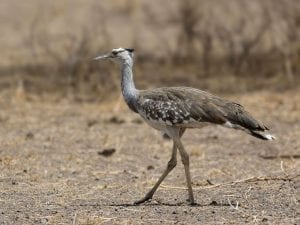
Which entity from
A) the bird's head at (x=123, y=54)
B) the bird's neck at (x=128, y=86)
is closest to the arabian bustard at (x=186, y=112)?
the bird's neck at (x=128, y=86)

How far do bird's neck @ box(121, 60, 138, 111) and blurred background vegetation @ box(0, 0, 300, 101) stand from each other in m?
6.31

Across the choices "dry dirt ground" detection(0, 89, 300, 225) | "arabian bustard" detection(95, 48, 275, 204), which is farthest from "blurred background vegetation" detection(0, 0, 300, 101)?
"arabian bustard" detection(95, 48, 275, 204)

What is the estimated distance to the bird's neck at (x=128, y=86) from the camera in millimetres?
8327

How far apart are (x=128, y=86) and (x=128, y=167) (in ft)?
6.94

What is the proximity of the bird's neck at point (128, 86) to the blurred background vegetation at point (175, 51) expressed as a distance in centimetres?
631

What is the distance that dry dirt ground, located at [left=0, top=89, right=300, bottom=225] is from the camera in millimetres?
7664

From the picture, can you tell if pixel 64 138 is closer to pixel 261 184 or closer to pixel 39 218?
pixel 261 184

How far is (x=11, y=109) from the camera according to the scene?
14.1 m

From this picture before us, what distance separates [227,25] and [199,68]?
3.22 ft

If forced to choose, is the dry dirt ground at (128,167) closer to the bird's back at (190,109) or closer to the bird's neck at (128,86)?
the bird's back at (190,109)

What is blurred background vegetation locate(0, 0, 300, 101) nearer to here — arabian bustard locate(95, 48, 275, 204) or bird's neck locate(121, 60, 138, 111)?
bird's neck locate(121, 60, 138, 111)

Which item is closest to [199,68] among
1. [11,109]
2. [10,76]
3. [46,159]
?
[10,76]

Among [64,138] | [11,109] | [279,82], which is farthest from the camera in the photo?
[279,82]

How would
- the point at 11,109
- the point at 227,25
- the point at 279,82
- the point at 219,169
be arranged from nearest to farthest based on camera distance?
the point at 219,169 → the point at 11,109 → the point at 279,82 → the point at 227,25
